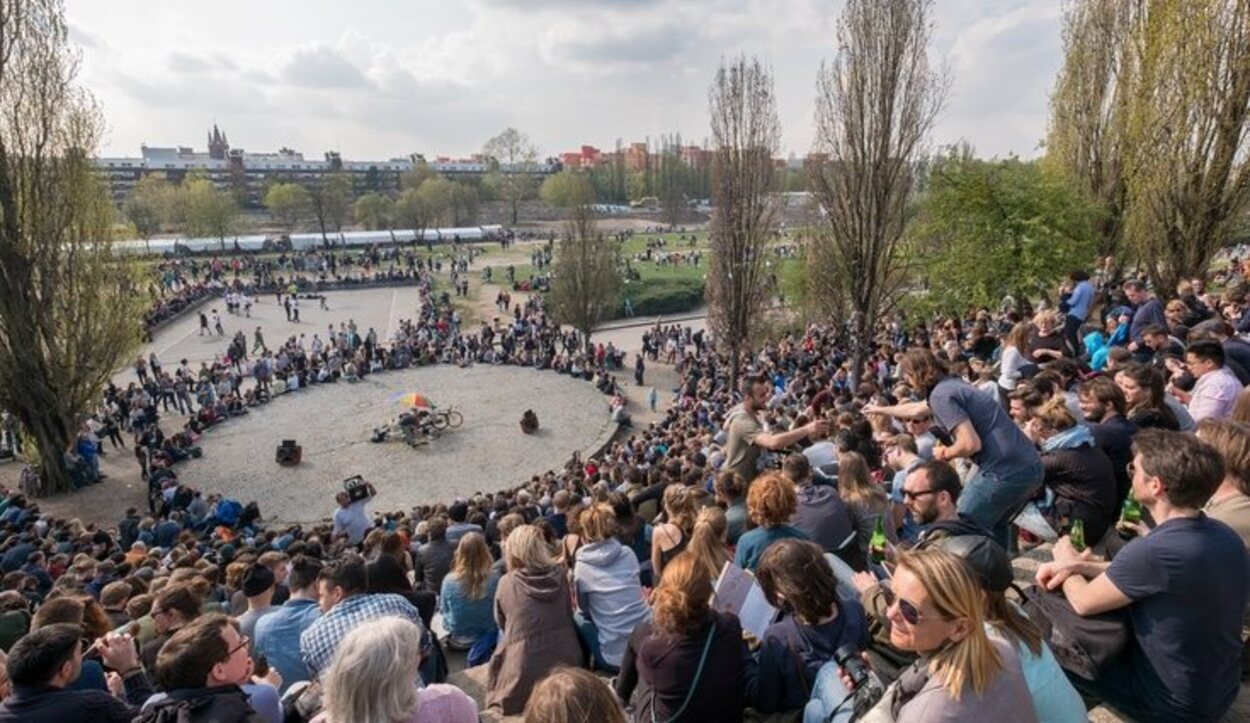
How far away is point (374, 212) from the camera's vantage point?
85.2 meters

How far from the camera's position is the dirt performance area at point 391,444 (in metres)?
17.7

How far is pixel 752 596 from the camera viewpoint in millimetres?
4336

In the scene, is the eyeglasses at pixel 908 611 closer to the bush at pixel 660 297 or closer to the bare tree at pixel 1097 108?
the bare tree at pixel 1097 108

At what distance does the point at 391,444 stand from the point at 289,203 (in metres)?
76.6

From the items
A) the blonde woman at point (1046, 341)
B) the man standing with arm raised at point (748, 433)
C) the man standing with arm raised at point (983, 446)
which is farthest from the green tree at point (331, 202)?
the man standing with arm raised at point (983, 446)

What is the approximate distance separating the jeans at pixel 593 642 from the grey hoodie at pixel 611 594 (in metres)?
0.04

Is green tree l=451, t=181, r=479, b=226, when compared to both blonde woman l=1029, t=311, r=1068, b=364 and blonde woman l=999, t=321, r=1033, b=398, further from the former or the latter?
blonde woman l=999, t=321, r=1033, b=398

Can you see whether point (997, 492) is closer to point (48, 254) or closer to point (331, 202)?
point (48, 254)

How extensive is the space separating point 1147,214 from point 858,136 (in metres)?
6.62

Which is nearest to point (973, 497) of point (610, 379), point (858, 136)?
point (858, 136)

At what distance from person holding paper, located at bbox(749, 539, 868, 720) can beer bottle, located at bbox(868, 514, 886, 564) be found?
1.47m

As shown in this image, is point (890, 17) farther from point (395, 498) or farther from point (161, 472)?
point (161, 472)

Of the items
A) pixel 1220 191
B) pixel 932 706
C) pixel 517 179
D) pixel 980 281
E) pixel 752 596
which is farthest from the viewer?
pixel 517 179

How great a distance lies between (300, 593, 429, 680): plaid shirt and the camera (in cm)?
428
